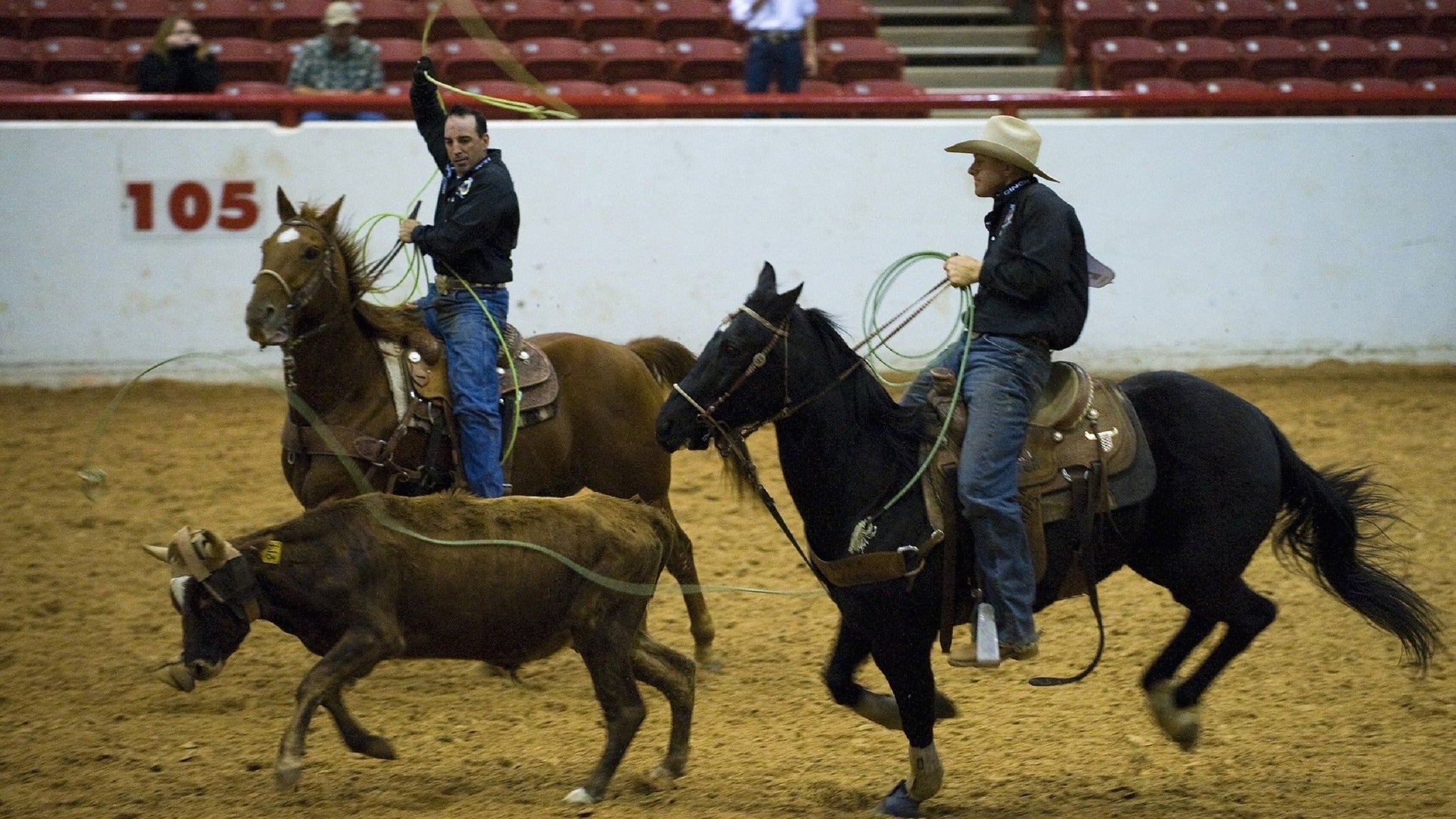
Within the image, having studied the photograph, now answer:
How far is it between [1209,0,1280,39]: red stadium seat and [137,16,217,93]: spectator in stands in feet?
29.9

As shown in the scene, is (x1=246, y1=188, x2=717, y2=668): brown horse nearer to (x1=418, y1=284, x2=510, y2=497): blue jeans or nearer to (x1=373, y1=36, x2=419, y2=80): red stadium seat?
(x1=418, y1=284, x2=510, y2=497): blue jeans

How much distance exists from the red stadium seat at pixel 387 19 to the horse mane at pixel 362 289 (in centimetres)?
703

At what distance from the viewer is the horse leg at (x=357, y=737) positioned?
503 centimetres

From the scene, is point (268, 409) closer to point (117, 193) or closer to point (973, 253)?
point (117, 193)

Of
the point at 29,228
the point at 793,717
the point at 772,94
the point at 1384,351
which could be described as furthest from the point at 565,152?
the point at 1384,351

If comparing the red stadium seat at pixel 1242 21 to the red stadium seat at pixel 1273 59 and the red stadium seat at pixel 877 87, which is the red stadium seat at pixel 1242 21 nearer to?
the red stadium seat at pixel 1273 59

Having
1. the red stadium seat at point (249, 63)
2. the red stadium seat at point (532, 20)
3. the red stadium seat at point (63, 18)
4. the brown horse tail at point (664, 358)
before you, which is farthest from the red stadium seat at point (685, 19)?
the brown horse tail at point (664, 358)

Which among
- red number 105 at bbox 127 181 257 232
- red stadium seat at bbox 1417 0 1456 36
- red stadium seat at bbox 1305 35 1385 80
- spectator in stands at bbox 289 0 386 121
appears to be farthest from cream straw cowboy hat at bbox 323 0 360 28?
red stadium seat at bbox 1417 0 1456 36

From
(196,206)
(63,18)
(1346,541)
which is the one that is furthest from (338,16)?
(1346,541)

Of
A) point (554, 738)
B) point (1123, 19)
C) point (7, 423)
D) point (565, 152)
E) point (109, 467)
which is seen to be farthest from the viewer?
point (1123, 19)

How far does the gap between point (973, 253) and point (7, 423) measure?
6.61 metres

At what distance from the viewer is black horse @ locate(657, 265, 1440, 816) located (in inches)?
188

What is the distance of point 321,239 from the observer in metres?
5.97

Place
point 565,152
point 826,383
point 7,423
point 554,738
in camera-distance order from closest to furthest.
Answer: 1. point 826,383
2. point 554,738
3. point 7,423
4. point 565,152
